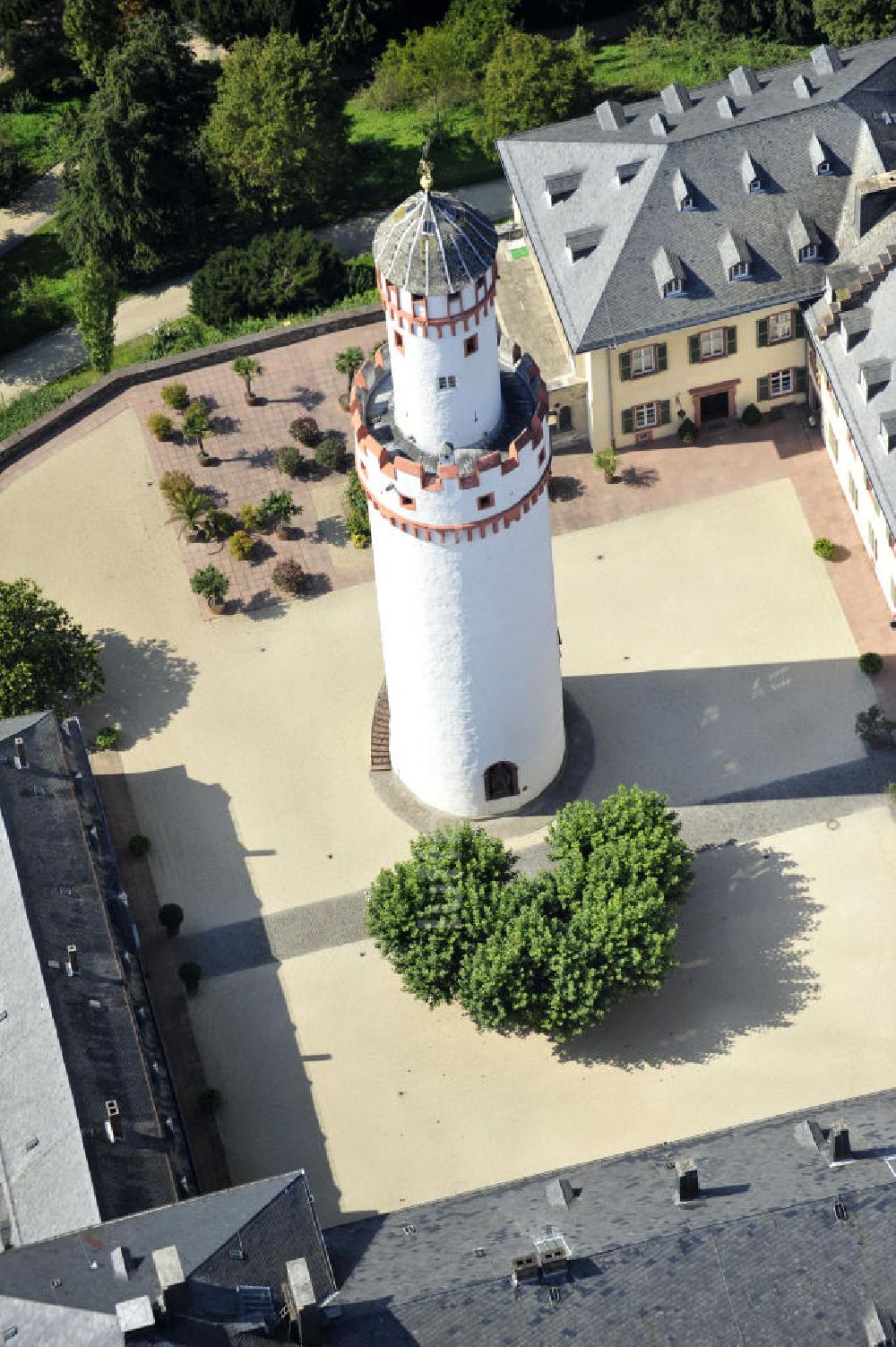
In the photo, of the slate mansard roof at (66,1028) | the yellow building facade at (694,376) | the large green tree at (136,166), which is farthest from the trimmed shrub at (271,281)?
the slate mansard roof at (66,1028)

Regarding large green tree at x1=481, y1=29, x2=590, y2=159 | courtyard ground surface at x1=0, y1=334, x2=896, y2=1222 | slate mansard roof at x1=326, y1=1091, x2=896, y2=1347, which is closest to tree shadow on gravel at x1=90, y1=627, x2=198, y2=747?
courtyard ground surface at x1=0, y1=334, x2=896, y2=1222

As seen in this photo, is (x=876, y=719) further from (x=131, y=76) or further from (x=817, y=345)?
(x=131, y=76)

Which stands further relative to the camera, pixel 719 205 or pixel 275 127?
pixel 275 127

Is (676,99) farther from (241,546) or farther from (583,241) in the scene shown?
(241,546)

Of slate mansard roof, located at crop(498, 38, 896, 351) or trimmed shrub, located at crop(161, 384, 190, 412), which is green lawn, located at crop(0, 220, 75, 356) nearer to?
trimmed shrub, located at crop(161, 384, 190, 412)

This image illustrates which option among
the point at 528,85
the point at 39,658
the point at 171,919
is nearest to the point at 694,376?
the point at 528,85
